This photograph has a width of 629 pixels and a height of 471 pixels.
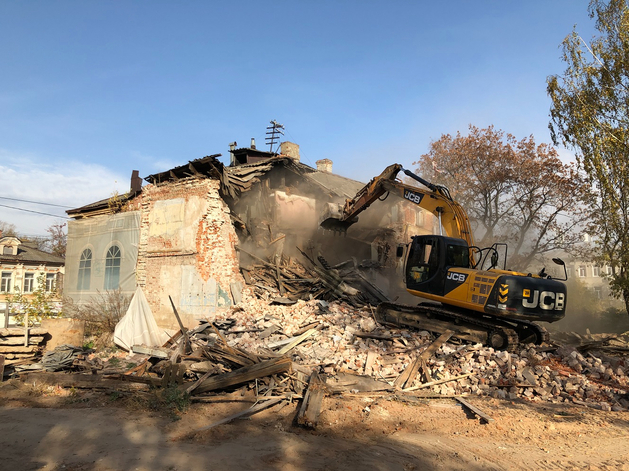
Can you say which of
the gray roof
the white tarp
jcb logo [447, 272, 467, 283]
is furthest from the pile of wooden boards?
the gray roof

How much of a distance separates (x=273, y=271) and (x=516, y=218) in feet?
49.1

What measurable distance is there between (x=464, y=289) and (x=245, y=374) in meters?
5.28

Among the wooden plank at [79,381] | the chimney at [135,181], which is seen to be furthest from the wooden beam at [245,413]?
the chimney at [135,181]

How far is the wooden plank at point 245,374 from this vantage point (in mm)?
7645

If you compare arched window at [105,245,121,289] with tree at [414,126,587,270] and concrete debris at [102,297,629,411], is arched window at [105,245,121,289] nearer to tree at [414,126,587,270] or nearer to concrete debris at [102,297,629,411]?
concrete debris at [102,297,629,411]

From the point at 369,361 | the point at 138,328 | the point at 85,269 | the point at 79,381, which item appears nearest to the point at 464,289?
the point at 369,361

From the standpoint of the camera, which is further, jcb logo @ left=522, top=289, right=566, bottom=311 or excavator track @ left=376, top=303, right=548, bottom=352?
excavator track @ left=376, top=303, right=548, bottom=352

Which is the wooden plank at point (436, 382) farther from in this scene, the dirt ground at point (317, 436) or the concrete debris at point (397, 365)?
the dirt ground at point (317, 436)

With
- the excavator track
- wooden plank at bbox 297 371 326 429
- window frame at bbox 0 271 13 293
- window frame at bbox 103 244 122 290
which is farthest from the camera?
window frame at bbox 0 271 13 293

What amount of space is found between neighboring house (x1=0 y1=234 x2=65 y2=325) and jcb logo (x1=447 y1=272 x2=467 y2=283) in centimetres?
3196

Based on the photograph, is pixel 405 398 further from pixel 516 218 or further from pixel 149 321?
pixel 516 218

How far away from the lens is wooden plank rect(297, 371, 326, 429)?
20.1 ft

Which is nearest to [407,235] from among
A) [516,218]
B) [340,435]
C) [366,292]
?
[516,218]

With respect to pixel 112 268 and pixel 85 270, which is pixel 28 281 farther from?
pixel 112 268
